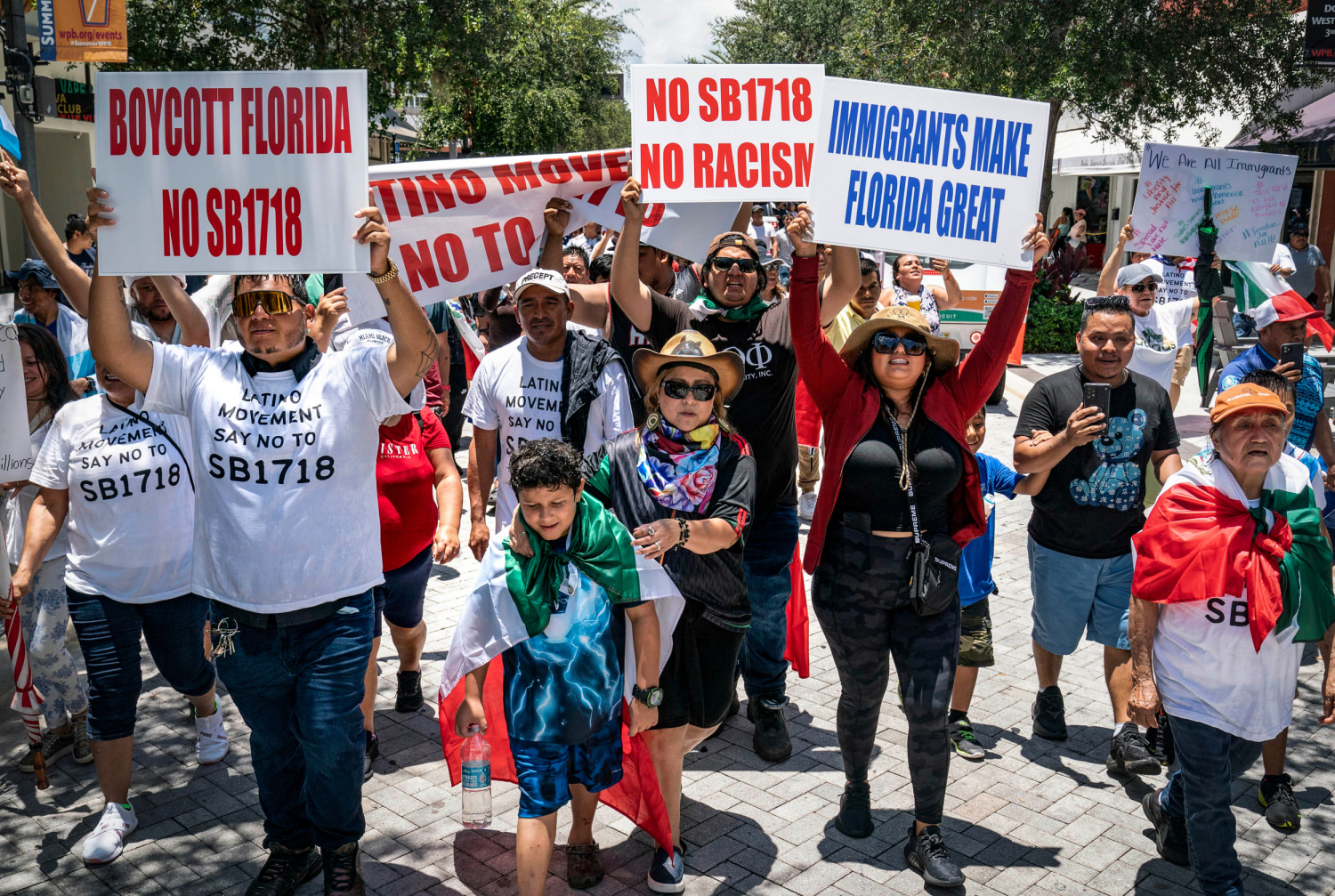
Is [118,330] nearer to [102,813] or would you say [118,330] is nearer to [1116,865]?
[102,813]

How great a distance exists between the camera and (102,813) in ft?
15.4

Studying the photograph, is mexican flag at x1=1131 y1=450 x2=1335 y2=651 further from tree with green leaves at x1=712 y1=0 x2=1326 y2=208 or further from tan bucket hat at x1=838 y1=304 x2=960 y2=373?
tree with green leaves at x1=712 y1=0 x2=1326 y2=208

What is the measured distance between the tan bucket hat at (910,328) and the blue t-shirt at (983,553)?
83 cm

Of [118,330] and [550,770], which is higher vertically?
[118,330]

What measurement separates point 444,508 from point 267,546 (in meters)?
0.86

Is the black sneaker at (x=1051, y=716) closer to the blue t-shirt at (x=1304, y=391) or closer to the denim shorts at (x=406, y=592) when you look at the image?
the blue t-shirt at (x=1304, y=391)

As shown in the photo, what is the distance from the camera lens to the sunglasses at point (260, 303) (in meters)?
3.89

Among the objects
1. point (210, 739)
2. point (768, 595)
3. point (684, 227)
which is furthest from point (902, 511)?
point (210, 739)

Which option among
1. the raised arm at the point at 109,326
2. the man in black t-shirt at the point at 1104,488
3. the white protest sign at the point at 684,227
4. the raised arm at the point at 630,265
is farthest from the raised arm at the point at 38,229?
the man in black t-shirt at the point at 1104,488

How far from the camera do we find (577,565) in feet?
12.7

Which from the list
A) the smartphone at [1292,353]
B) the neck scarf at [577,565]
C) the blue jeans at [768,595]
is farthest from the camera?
the smartphone at [1292,353]

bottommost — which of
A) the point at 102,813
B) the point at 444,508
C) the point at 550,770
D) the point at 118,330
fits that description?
the point at 102,813

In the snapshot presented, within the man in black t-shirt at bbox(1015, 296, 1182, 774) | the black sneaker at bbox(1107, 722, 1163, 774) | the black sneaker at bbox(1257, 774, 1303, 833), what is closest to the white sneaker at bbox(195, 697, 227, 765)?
the man in black t-shirt at bbox(1015, 296, 1182, 774)

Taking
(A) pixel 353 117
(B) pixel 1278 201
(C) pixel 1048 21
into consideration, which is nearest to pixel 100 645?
(A) pixel 353 117
